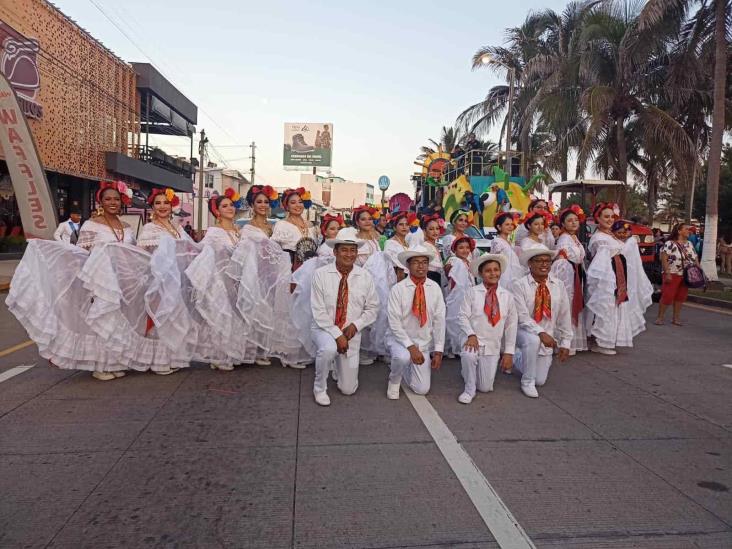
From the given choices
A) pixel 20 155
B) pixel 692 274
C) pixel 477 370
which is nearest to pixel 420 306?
pixel 477 370

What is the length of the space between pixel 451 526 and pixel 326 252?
12.3 ft

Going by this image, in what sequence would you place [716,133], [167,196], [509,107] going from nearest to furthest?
[167,196] < [716,133] < [509,107]

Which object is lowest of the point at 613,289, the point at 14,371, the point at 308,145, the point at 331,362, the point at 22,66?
the point at 14,371

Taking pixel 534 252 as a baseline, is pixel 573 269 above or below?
below

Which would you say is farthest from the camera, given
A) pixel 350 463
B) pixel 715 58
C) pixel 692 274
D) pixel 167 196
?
pixel 715 58

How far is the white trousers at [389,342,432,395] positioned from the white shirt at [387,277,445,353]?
0.08 metres

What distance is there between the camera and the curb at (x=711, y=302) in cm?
1191

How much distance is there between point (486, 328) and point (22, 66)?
59.0 ft

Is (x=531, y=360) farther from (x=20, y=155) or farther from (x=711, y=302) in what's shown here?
(x=711, y=302)

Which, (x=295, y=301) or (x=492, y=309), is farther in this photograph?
(x=295, y=301)

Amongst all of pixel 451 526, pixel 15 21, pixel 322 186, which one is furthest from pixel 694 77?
pixel 322 186

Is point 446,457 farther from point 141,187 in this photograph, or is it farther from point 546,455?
point 141,187

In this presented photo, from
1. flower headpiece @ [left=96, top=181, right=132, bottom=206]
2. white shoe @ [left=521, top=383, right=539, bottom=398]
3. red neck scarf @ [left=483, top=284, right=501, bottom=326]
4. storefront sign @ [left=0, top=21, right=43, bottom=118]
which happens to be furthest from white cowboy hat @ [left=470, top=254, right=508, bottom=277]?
storefront sign @ [left=0, top=21, right=43, bottom=118]

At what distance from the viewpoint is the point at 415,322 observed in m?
5.18
